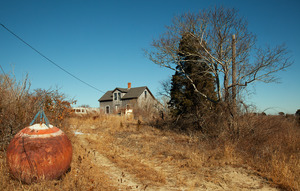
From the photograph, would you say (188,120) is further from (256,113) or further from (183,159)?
(183,159)

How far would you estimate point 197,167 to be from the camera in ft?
22.2

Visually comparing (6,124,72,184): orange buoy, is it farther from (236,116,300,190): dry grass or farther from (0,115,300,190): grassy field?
(236,116,300,190): dry grass

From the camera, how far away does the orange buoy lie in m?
4.55

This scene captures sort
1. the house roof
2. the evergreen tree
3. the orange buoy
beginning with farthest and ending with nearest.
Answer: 1. the house roof
2. the evergreen tree
3. the orange buoy

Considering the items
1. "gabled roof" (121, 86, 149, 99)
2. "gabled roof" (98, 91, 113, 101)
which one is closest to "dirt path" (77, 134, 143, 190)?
"gabled roof" (121, 86, 149, 99)

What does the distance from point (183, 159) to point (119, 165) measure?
236cm

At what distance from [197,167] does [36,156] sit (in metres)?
4.65

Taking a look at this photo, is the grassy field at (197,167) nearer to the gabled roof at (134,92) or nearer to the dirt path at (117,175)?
the dirt path at (117,175)

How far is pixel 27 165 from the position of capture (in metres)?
4.53

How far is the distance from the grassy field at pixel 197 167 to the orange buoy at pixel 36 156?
208mm

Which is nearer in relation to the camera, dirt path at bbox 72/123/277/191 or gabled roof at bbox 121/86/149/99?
dirt path at bbox 72/123/277/191

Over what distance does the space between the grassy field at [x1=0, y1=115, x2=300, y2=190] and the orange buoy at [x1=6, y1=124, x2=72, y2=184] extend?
208 millimetres

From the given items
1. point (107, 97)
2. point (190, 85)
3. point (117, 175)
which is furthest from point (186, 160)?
point (107, 97)

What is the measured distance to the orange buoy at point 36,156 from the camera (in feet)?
14.9
